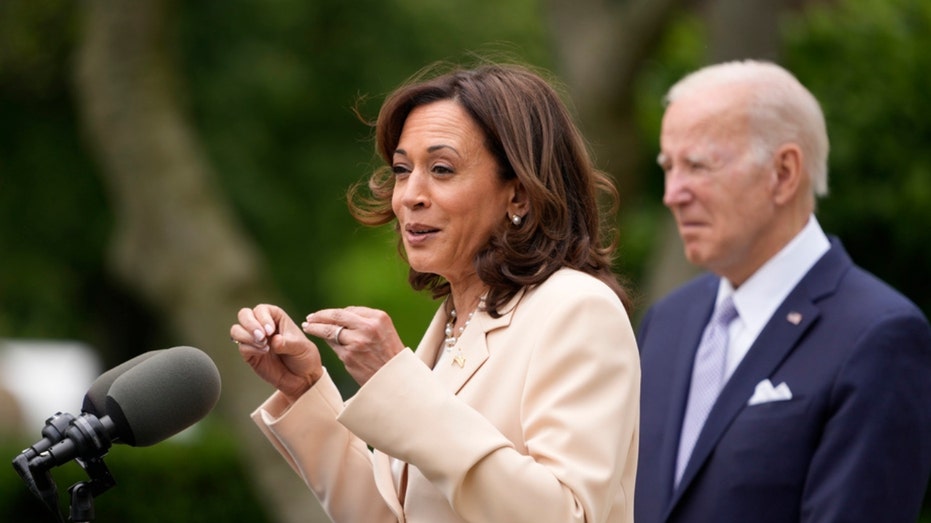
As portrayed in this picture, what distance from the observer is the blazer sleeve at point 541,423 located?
2680mm

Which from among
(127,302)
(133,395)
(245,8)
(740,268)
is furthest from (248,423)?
(127,302)

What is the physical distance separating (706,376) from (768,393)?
285 mm

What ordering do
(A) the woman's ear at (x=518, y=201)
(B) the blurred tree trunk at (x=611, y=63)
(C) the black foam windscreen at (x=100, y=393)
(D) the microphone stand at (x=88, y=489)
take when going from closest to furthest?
(D) the microphone stand at (x=88, y=489) < (C) the black foam windscreen at (x=100, y=393) < (A) the woman's ear at (x=518, y=201) < (B) the blurred tree trunk at (x=611, y=63)

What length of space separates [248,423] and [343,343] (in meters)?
7.08

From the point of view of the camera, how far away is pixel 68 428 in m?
2.70

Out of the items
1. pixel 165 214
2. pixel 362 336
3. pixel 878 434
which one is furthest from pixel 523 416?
pixel 165 214

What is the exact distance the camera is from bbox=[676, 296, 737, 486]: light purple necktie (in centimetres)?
403

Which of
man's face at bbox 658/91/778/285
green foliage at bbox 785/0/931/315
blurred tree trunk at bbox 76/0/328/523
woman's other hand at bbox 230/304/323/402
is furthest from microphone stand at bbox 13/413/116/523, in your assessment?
blurred tree trunk at bbox 76/0/328/523

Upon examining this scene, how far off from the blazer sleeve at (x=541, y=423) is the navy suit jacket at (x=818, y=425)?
101 cm

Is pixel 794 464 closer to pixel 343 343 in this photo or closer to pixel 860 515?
pixel 860 515

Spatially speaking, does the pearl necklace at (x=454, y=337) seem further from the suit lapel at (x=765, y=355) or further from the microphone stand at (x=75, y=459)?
the suit lapel at (x=765, y=355)

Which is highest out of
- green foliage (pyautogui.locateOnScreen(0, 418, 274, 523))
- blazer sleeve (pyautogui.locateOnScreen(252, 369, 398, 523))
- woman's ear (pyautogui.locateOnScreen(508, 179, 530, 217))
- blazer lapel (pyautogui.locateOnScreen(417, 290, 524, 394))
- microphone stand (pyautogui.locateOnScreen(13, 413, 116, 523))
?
woman's ear (pyautogui.locateOnScreen(508, 179, 530, 217))

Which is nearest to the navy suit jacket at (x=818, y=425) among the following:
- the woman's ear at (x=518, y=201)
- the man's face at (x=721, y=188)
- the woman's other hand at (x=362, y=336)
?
the man's face at (x=721, y=188)

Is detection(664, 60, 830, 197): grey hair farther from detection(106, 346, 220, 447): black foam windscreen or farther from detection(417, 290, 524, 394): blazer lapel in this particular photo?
detection(106, 346, 220, 447): black foam windscreen
